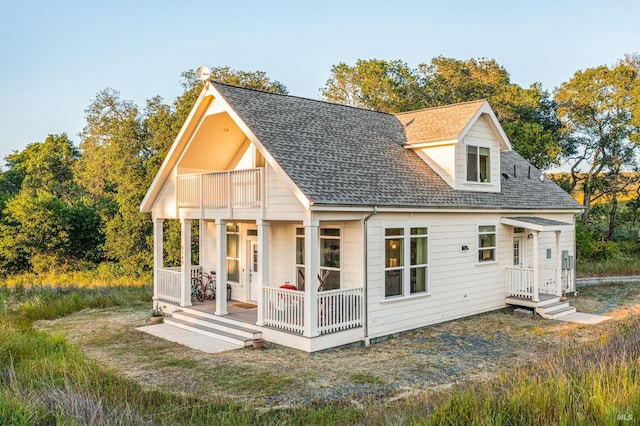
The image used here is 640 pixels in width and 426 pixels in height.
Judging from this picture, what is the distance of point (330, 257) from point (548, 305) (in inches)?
300

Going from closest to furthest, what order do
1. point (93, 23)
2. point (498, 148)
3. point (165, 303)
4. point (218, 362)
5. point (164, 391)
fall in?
point (164, 391) → point (218, 362) → point (165, 303) → point (498, 148) → point (93, 23)

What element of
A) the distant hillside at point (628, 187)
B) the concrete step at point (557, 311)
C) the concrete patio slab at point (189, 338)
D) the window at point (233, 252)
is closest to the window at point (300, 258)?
the concrete patio slab at point (189, 338)

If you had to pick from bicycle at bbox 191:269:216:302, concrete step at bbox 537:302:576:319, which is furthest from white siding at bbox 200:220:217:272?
concrete step at bbox 537:302:576:319

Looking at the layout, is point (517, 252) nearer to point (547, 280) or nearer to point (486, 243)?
point (547, 280)

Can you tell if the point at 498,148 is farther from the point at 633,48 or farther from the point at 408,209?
the point at 633,48

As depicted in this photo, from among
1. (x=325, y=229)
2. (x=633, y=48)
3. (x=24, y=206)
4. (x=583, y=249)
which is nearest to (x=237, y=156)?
(x=325, y=229)

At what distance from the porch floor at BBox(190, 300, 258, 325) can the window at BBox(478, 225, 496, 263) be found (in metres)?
7.34

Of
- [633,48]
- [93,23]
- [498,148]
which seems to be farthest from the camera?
[633,48]

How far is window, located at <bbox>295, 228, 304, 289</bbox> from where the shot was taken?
13.8 m

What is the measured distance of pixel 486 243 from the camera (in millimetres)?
15570

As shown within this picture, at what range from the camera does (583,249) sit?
27469 millimetres

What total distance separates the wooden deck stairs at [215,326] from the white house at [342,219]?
5 cm

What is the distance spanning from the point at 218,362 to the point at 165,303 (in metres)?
5.83

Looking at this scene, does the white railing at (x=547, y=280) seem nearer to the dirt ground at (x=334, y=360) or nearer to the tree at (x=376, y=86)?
the dirt ground at (x=334, y=360)
